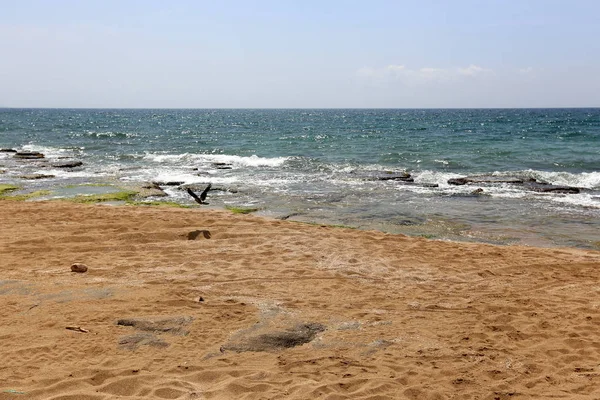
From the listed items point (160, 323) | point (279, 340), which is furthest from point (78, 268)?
point (279, 340)

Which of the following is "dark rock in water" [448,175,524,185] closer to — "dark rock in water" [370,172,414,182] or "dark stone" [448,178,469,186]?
"dark stone" [448,178,469,186]

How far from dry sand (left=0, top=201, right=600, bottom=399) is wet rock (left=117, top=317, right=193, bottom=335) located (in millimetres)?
25

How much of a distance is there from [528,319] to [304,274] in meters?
3.56

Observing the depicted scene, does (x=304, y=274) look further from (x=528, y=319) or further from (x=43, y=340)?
(x=43, y=340)

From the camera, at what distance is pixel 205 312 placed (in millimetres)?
6938

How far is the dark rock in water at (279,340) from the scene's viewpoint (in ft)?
19.7

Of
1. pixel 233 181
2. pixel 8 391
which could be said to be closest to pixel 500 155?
pixel 233 181

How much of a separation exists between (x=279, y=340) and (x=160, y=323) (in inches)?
62.7

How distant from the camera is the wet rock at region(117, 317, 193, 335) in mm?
6357

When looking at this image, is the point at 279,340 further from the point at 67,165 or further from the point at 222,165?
the point at 67,165

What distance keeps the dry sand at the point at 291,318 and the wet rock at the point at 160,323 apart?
0.08 feet

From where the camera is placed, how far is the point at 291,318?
6.80 m

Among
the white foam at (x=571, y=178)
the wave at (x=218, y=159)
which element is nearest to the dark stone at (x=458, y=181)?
the white foam at (x=571, y=178)

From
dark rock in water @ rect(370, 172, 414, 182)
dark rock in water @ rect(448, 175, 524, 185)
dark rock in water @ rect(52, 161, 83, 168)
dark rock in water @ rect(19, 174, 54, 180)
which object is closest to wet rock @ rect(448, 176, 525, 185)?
dark rock in water @ rect(448, 175, 524, 185)
